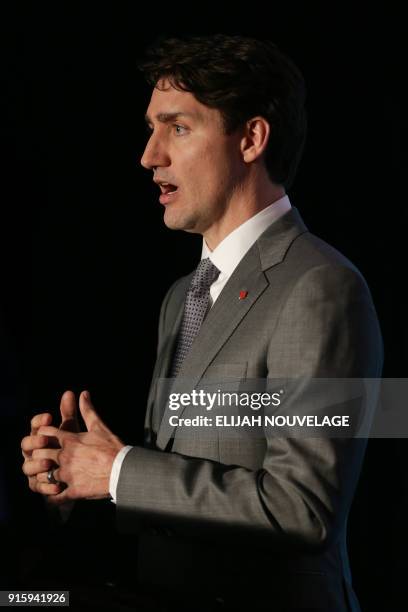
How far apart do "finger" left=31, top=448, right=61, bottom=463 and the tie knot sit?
1.59 ft

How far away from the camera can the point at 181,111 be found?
5.48ft

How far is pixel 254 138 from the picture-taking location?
1690 mm

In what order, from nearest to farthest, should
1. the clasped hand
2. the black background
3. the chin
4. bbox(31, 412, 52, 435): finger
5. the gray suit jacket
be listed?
1. the gray suit jacket
2. the clasped hand
3. bbox(31, 412, 52, 435): finger
4. the chin
5. the black background

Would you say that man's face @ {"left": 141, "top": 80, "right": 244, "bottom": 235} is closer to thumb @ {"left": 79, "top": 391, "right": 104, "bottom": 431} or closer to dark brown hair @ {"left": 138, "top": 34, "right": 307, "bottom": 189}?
dark brown hair @ {"left": 138, "top": 34, "right": 307, "bottom": 189}

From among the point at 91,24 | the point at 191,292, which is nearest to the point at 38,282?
the point at 91,24

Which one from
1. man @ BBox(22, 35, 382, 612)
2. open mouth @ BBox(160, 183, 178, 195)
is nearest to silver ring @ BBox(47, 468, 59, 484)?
man @ BBox(22, 35, 382, 612)

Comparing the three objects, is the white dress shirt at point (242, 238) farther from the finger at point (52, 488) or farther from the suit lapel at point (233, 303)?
the finger at point (52, 488)

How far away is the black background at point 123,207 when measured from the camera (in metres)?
2.79

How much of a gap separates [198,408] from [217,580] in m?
0.33

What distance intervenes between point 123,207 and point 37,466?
66.4 inches

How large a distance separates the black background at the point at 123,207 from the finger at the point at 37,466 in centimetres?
111

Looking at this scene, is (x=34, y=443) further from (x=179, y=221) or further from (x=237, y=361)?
(x=179, y=221)

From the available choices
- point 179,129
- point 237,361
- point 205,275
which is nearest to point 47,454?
point 237,361

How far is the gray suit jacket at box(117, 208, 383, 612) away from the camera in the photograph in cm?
135
